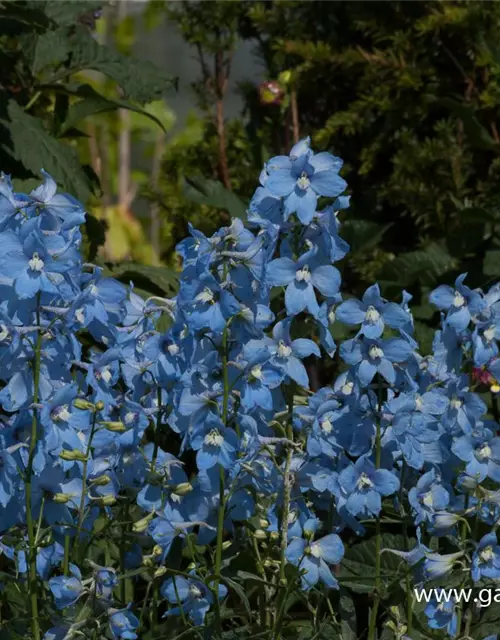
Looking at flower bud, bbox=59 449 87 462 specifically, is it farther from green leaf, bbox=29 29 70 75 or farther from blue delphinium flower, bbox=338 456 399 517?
green leaf, bbox=29 29 70 75

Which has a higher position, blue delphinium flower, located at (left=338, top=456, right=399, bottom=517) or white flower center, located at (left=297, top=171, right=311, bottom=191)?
white flower center, located at (left=297, top=171, right=311, bottom=191)

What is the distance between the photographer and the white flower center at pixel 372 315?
2.12m

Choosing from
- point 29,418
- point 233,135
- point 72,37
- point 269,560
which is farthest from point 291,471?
point 233,135

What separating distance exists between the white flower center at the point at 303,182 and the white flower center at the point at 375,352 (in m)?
0.30

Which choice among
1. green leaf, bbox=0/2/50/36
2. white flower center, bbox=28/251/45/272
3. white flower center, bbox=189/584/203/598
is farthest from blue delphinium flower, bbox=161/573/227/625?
green leaf, bbox=0/2/50/36

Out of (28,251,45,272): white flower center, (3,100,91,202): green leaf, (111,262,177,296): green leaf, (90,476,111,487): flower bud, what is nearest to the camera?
(28,251,45,272): white flower center

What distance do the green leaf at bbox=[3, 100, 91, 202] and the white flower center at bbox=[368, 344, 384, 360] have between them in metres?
1.50

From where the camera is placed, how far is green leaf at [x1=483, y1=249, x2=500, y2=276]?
381 cm

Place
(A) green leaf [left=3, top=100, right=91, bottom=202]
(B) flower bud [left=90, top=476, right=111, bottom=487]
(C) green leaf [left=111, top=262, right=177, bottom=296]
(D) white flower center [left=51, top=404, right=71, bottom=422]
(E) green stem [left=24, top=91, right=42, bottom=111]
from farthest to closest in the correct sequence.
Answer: (E) green stem [left=24, top=91, right=42, bottom=111]
(C) green leaf [left=111, top=262, right=177, bottom=296]
(A) green leaf [left=3, top=100, right=91, bottom=202]
(B) flower bud [left=90, top=476, right=111, bottom=487]
(D) white flower center [left=51, top=404, right=71, bottom=422]

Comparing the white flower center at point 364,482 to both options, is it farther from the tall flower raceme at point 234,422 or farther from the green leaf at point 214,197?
the green leaf at point 214,197

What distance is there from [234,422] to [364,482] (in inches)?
9.9

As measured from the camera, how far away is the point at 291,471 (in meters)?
2.18

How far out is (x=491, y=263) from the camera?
3.84 meters

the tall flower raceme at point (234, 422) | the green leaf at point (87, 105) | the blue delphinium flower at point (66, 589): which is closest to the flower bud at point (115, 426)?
the tall flower raceme at point (234, 422)
